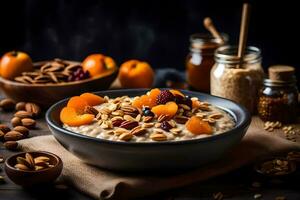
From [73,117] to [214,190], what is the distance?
517 millimetres

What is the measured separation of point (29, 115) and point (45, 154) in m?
0.64

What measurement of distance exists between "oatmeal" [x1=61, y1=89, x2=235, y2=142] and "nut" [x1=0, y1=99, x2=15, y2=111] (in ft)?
2.27

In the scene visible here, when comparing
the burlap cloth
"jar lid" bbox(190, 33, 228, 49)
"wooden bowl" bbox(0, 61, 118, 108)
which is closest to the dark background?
"jar lid" bbox(190, 33, 228, 49)

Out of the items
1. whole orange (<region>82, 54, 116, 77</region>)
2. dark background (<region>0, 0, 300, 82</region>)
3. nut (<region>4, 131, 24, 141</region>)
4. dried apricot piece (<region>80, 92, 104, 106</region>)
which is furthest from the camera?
dark background (<region>0, 0, 300, 82</region>)

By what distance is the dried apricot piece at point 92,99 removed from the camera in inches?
84.9

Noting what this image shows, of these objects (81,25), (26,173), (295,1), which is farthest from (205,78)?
(26,173)

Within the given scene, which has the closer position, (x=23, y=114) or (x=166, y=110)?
(x=166, y=110)

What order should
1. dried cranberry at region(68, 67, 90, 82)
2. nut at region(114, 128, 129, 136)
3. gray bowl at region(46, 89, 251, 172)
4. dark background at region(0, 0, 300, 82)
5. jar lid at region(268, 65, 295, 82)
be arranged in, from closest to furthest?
gray bowl at region(46, 89, 251, 172)
nut at region(114, 128, 129, 136)
jar lid at region(268, 65, 295, 82)
dried cranberry at region(68, 67, 90, 82)
dark background at region(0, 0, 300, 82)

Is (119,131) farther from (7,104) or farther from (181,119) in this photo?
(7,104)

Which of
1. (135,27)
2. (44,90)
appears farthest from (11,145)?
(135,27)

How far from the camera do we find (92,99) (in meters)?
2.17

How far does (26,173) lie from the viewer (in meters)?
1.81

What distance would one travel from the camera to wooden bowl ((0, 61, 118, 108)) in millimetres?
2646

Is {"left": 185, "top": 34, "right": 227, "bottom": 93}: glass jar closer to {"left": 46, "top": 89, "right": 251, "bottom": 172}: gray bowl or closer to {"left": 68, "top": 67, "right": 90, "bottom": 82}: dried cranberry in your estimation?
{"left": 68, "top": 67, "right": 90, "bottom": 82}: dried cranberry
